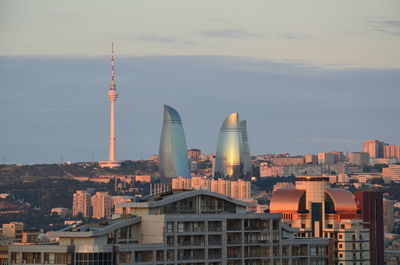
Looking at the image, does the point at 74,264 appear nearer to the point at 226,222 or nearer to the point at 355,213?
the point at 226,222

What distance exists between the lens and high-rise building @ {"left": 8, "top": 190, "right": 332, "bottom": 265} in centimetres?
9700

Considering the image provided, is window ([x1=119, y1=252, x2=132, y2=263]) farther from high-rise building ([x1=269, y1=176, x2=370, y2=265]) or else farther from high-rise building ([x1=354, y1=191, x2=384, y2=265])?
high-rise building ([x1=354, y1=191, x2=384, y2=265])

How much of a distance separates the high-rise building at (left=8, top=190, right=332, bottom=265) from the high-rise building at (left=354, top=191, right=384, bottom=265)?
68027 mm

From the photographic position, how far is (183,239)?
334 feet

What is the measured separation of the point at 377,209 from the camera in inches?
7446

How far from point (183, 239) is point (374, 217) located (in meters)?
87.2

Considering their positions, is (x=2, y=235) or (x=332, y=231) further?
(x=2, y=235)

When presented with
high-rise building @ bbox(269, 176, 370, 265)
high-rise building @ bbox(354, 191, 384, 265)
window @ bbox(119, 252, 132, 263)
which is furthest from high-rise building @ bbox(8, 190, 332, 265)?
high-rise building @ bbox(354, 191, 384, 265)

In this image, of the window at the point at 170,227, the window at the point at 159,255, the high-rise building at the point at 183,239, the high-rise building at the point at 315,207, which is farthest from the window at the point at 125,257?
the high-rise building at the point at 315,207

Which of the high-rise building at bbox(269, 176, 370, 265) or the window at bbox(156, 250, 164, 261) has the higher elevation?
the high-rise building at bbox(269, 176, 370, 265)

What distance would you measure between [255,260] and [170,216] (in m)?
8.40

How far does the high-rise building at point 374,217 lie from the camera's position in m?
178

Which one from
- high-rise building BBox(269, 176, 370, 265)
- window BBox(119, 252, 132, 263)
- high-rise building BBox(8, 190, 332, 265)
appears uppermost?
high-rise building BBox(269, 176, 370, 265)

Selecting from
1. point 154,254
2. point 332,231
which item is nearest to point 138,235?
point 154,254
